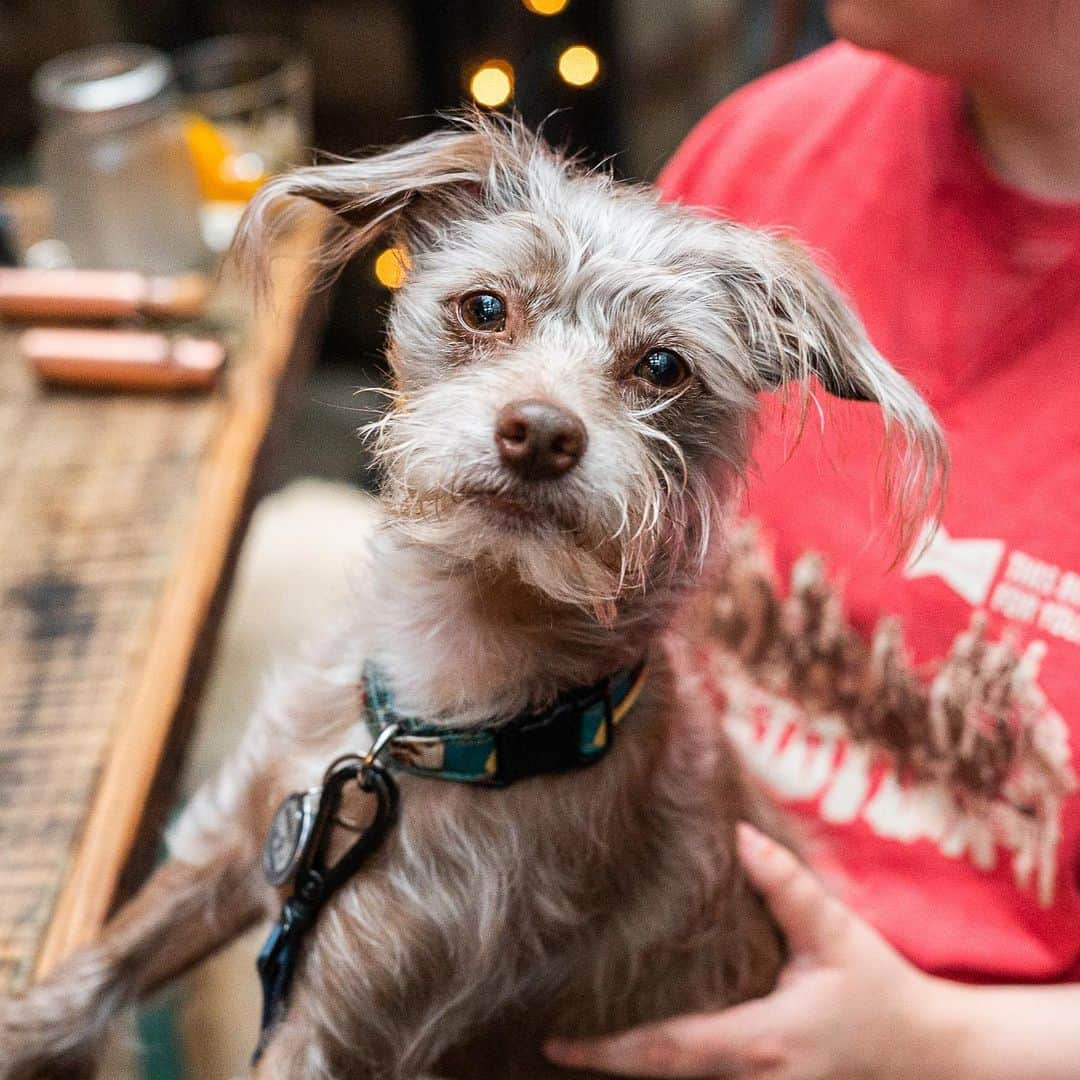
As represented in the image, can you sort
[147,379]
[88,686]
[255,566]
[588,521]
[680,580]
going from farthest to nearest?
[255,566] → [147,379] → [88,686] → [680,580] → [588,521]

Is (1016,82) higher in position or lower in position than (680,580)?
higher

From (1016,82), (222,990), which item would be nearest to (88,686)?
(222,990)

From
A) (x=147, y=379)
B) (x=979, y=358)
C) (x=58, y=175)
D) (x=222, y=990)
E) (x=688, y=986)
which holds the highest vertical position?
(x=979, y=358)

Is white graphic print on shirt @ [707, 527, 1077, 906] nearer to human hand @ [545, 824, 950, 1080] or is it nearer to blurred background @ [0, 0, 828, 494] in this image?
human hand @ [545, 824, 950, 1080]

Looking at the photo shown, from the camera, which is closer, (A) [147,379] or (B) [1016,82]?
(B) [1016,82]

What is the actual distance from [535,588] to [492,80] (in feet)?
5.72

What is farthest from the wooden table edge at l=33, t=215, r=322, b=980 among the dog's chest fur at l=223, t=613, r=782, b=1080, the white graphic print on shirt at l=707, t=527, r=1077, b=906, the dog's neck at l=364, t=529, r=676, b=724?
the white graphic print on shirt at l=707, t=527, r=1077, b=906

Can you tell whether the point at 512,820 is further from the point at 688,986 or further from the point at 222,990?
the point at 222,990

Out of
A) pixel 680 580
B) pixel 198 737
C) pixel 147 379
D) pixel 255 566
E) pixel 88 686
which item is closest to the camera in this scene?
pixel 680 580

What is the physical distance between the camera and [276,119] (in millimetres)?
1776

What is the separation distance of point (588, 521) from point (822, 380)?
0.20 metres

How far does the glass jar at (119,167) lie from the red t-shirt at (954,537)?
2.98ft

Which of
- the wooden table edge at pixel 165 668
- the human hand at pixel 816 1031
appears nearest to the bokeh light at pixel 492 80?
the wooden table edge at pixel 165 668

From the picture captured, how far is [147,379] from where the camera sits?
4.50 feet
